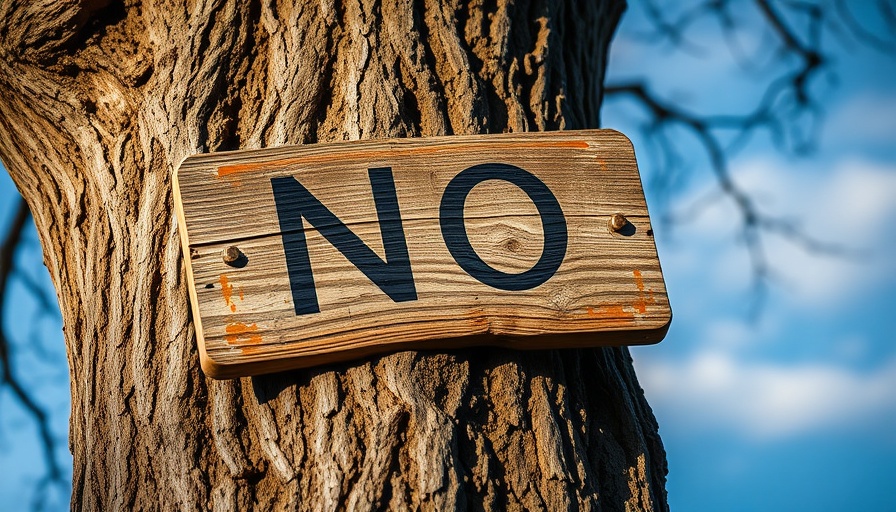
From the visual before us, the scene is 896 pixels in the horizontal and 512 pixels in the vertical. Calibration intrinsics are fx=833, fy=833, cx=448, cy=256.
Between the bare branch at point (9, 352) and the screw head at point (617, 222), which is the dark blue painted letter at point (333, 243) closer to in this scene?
the screw head at point (617, 222)

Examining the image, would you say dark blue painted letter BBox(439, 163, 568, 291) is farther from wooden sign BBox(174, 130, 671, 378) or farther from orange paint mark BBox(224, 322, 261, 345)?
orange paint mark BBox(224, 322, 261, 345)

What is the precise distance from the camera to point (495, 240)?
4.88 feet

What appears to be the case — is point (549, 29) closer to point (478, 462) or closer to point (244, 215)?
point (244, 215)

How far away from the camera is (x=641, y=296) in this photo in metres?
1.52

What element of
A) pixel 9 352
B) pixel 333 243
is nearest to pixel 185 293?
pixel 333 243

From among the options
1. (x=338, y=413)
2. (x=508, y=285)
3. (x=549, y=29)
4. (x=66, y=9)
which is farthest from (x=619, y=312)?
(x=66, y=9)

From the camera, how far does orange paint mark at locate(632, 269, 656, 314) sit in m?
1.51

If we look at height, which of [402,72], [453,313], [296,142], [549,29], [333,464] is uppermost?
[549,29]

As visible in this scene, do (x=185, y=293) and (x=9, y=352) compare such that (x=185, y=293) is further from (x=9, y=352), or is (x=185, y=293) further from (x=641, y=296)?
(x=9, y=352)

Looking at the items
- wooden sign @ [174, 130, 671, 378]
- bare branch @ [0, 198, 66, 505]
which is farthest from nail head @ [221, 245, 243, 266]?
bare branch @ [0, 198, 66, 505]

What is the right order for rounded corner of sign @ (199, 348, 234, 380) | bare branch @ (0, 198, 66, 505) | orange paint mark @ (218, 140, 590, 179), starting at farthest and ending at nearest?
1. bare branch @ (0, 198, 66, 505)
2. orange paint mark @ (218, 140, 590, 179)
3. rounded corner of sign @ (199, 348, 234, 380)

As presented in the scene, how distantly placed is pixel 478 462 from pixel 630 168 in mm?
648

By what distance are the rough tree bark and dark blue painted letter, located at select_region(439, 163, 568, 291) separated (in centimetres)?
14

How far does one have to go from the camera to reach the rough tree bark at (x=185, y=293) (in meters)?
1.38
